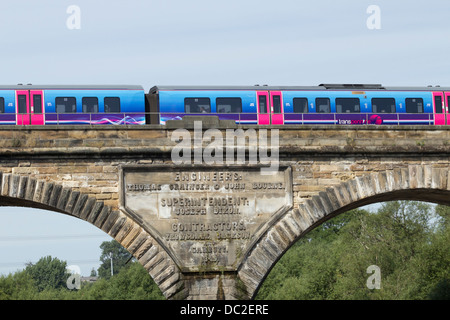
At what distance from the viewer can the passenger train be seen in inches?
1421

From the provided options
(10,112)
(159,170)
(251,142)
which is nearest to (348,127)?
(251,142)

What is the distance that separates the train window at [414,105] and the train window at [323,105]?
12.3 feet

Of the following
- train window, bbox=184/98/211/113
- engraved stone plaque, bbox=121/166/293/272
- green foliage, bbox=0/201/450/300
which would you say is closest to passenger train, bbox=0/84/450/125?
train window, bbox=184/98/211/113

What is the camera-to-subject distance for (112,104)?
121ft

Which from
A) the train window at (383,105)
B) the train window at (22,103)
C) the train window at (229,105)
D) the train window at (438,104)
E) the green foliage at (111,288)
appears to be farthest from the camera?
the green foliage at (111,288)

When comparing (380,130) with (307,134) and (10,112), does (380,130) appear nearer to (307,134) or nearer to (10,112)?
(307,134)

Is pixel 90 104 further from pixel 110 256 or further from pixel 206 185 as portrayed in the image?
pixel 110 256

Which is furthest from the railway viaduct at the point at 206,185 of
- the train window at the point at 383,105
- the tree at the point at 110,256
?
the tree at the point at 110,256

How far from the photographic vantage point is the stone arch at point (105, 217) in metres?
28.5

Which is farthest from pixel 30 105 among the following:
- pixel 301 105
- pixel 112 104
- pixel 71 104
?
pixel 301 105

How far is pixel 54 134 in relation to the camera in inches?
1146

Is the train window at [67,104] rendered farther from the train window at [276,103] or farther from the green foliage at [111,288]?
the green foliage at [111,288]

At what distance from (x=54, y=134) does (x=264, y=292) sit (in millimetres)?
52579

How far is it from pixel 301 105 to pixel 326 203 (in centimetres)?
948
